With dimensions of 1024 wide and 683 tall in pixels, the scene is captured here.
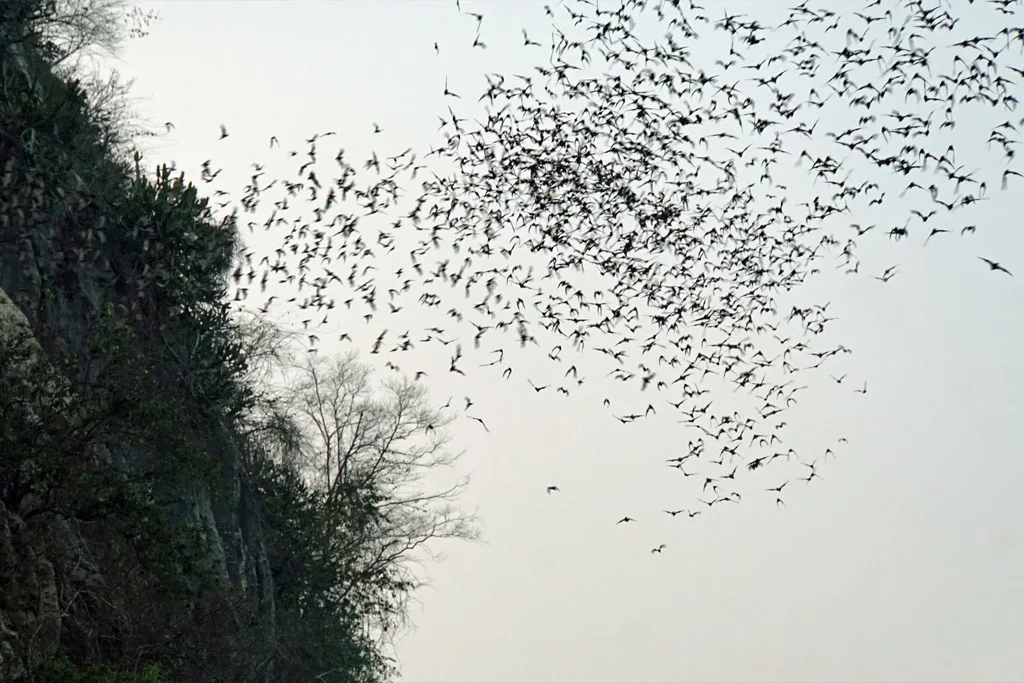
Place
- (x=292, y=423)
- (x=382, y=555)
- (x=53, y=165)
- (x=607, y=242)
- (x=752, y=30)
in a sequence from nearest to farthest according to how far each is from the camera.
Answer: (x=752, y=30)
(x=607, y=242)
(x=53, y=165)
(x=292, y=423)
(x=382, y=555)

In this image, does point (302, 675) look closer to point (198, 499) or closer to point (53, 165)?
point (198, 499)

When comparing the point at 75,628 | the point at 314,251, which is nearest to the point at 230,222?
the point at 314,251

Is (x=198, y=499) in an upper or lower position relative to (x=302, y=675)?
upper

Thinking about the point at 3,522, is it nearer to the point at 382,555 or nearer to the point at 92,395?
the point at 92,395

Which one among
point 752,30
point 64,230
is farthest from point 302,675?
point 752,30

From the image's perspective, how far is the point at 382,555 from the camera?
3141 cm

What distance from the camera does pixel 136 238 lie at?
21641mm

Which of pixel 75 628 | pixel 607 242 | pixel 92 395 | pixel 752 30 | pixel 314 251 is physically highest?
pixel 752 30

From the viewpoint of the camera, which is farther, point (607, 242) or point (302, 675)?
point (302, 675)

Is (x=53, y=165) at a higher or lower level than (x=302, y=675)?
higher

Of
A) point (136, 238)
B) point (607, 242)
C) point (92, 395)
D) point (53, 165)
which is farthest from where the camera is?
point (136, 238)

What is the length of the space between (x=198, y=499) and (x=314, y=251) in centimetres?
901

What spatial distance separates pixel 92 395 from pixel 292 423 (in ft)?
39.9

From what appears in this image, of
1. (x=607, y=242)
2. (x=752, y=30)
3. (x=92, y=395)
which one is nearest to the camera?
(x=752, y=30)
